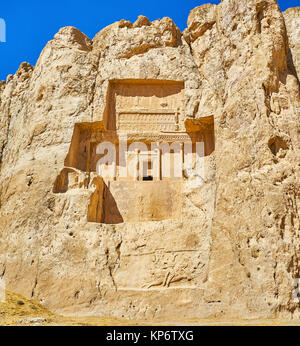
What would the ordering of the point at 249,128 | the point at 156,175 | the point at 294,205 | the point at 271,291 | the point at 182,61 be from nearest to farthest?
1. the point at 271,291
2. the point at 294,205
3. the point at 249,128
4. the point at 156,175
5. the point at 182,61

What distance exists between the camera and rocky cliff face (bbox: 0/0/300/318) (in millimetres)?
11414

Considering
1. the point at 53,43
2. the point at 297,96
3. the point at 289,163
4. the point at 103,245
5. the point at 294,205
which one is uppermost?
the point at 53,43

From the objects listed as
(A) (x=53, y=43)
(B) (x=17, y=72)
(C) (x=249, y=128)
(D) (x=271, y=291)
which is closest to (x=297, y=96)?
(C) (x=249, y=128)

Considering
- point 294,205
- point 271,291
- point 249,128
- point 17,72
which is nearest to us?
point 271,291

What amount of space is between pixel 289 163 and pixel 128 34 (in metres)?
8.65

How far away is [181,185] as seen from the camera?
14.8 m

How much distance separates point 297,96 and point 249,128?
195cm

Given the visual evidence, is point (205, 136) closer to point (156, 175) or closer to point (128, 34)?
point (156, 175)

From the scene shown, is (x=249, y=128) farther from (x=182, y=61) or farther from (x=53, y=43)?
(x=53, y=43)

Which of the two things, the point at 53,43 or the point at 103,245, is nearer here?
the point at 103,245

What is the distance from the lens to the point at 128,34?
16906 millimetres

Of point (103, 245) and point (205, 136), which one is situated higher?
point (205, 136)

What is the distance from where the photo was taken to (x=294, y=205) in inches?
450

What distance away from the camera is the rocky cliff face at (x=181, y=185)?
11.4m
